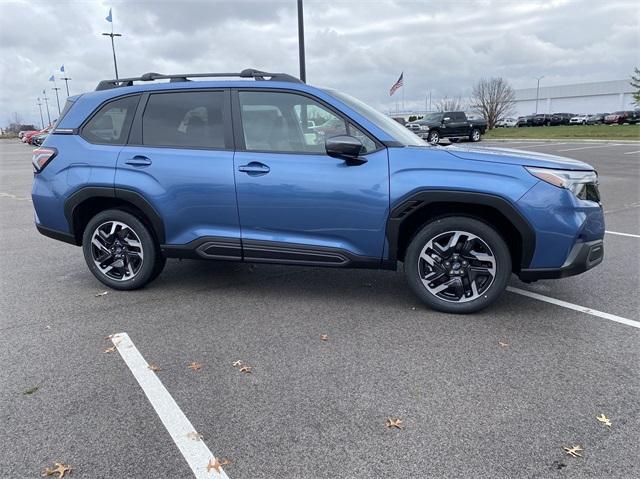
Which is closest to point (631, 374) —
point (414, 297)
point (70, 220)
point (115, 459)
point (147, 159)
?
point (414, 297)

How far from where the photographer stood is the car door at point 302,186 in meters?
4.09

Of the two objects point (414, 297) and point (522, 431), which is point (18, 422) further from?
point (414, 297)

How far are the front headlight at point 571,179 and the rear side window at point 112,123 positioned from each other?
11.2 feet

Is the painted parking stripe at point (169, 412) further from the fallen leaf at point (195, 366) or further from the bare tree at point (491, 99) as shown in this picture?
the bare tree at point (491, 99)

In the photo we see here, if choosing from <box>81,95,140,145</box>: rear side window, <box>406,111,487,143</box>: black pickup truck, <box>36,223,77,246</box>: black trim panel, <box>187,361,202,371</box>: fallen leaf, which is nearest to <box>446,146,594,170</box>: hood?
<box>187,361,202,371</box>: fallen leaf

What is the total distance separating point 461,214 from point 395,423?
191 centimetres

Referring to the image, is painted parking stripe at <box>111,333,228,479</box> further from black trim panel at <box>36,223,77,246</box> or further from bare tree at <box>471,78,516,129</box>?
bare tree at <box>471,78,516,129</box>

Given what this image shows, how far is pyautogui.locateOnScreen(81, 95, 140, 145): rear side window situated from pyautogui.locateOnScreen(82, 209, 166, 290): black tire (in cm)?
66

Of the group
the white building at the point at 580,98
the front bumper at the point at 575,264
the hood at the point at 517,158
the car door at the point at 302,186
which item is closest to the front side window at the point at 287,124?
the car door at the point at 302,186

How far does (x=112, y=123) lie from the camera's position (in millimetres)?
4750

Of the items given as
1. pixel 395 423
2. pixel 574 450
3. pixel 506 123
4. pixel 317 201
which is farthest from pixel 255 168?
pixel 506 123

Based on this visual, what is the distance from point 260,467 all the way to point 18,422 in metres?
1.41

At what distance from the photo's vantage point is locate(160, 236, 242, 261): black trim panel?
4.46 m

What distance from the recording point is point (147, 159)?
452 cm
